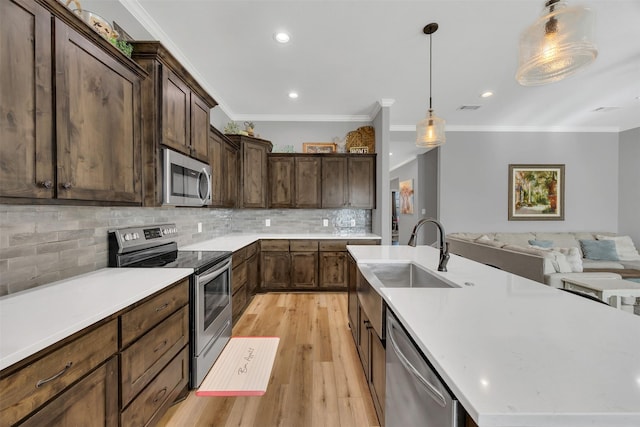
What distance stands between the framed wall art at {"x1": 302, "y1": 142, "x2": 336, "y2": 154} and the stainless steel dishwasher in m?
3.62

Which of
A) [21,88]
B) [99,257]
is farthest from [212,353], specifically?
[21,88]

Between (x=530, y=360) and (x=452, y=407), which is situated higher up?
(x=530, y=360)

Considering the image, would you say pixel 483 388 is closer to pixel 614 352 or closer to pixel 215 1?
pixel 614 352

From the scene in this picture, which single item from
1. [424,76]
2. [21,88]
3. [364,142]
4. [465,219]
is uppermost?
[424,76]

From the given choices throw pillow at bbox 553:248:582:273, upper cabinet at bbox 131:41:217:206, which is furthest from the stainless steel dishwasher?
throw pillow at bbox 553:248:582:273

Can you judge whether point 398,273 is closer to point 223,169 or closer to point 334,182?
point 334,182

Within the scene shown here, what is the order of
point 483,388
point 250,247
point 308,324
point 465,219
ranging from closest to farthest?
point 483,388 → point 308,324 → point 250,247 → point 465,219

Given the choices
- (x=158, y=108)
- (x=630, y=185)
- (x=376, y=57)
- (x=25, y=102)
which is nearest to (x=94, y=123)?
(x=25, y=102)

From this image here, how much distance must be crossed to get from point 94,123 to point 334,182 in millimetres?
3159

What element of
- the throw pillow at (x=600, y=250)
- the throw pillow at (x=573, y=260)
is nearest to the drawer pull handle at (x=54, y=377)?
the throw pillow at (x=573, y=260)

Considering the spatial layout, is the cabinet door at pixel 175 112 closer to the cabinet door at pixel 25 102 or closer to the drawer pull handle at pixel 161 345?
the cabinet door at pixel 25 102

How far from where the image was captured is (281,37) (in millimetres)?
2449

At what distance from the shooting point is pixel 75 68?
1266 millimetres

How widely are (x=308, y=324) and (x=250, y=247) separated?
1254 mm
